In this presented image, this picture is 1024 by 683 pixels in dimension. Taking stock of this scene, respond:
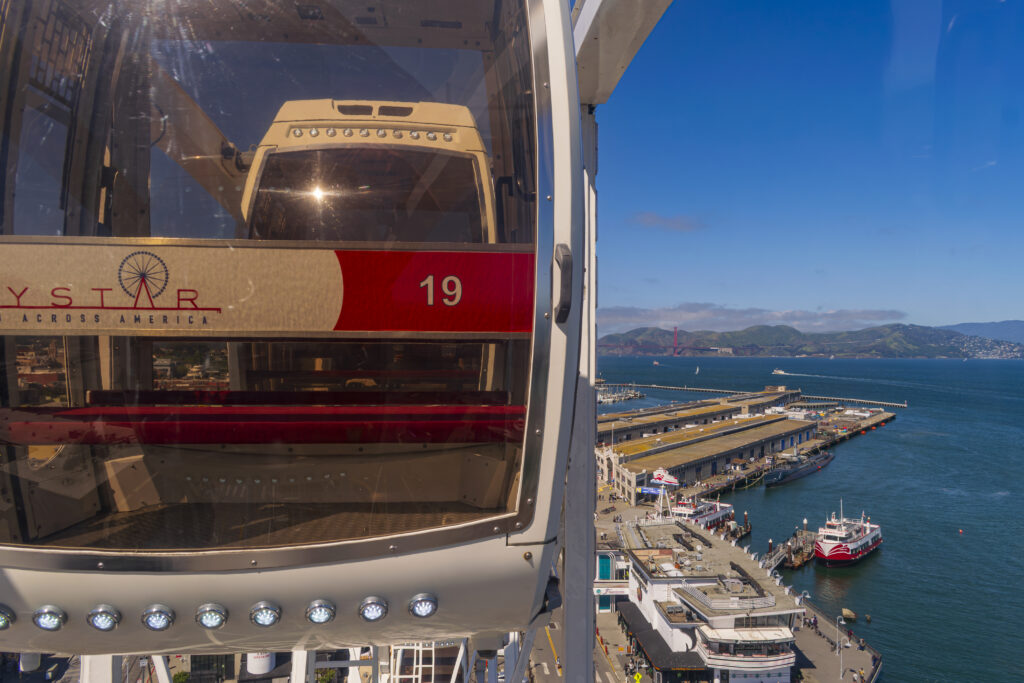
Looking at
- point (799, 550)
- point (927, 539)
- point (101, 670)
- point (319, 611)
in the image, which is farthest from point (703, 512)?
point (319, 611)

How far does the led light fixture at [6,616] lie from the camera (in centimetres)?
167

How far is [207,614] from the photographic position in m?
1.72

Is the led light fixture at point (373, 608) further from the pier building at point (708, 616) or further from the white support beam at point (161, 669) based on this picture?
the pier building at point (708, 616)

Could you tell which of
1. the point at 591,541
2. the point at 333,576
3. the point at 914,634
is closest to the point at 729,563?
the point at 914,634

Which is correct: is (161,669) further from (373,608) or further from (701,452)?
(701,452)

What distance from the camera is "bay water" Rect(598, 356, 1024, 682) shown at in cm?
2014

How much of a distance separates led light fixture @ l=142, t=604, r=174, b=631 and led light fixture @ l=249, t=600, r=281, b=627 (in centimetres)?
23

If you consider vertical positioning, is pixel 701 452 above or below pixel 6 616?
below

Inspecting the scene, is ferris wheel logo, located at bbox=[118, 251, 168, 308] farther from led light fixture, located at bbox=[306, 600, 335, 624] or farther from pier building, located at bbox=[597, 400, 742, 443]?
pier building, located at bbox=[597, 400, 742, 443]

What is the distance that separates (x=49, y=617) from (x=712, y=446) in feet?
159

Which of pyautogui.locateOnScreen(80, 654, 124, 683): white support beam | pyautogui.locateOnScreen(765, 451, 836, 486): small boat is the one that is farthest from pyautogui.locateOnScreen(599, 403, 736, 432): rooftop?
pyautogui.locateOnScreen(80, 654, 124, 683): white support beam

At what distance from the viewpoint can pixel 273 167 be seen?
1.82 meters

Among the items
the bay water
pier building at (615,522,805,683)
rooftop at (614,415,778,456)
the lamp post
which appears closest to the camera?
pier building at (615,522,805,683)

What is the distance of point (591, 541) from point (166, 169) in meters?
2.55
